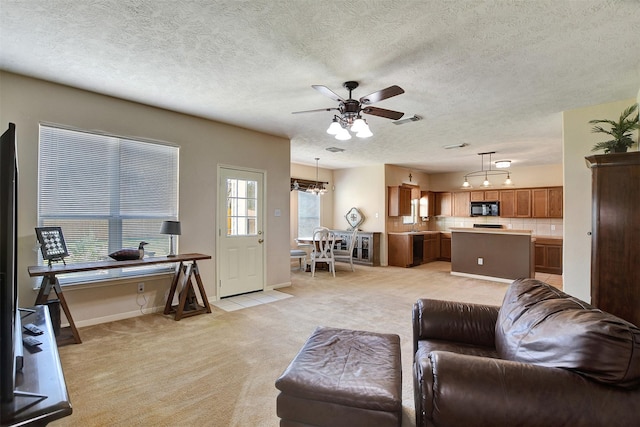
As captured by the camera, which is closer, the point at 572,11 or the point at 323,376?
the point at 323,376

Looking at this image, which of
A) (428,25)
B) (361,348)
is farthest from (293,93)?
(361,348)

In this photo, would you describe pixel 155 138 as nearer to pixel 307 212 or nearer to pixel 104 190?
pixel 104 190

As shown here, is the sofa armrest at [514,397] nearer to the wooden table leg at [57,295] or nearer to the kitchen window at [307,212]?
the wooden table leg at [57,295]

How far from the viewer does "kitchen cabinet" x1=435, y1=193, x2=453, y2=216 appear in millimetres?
9305

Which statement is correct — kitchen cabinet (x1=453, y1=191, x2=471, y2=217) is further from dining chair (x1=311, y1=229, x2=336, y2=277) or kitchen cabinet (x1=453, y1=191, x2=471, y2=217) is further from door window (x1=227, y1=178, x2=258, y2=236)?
door window (x1=227, y1=178, x2=258, y2=236)

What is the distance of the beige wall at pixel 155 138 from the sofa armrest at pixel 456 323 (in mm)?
3219

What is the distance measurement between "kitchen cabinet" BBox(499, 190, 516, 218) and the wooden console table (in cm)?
775

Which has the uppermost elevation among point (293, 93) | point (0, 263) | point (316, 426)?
point (293, 93)

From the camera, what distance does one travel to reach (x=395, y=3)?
1940 mm

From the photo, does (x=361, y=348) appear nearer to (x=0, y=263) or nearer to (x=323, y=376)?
(x=323, y=376)

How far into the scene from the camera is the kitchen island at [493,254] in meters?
5.94

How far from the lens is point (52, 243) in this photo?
2980 mm

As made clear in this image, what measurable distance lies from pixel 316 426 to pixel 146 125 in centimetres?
380

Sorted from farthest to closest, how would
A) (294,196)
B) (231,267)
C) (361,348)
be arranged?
(294,196)
(231,267)
(361,348)
